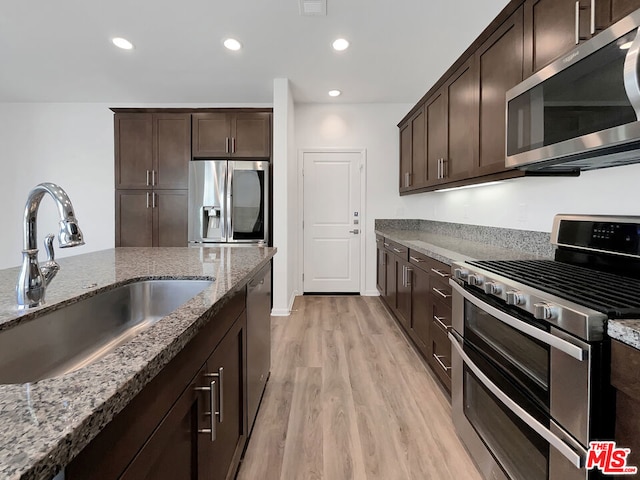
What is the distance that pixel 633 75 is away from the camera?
38.6 inches

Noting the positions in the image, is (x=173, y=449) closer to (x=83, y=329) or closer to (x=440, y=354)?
(x=83, y=329)

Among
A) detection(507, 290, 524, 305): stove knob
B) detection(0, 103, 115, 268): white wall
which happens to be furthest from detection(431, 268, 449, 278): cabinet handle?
detection(0, 103, 115, 268): white wall

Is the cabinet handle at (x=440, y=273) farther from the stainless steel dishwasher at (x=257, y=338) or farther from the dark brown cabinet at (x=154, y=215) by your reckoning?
the dark brown cabinet at (x=154, y=215)

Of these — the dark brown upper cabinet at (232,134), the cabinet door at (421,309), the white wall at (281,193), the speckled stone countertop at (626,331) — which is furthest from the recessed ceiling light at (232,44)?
the speckled stone countertop at (626,331)

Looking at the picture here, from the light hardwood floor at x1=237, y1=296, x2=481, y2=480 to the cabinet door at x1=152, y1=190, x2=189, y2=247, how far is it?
207cm

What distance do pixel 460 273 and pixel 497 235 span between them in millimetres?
1287

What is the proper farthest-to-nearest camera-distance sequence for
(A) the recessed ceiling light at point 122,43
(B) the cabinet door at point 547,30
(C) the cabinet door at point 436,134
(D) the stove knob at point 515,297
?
(A) the recessed ceiling light at point 122,43 → (C) the cabinet door at point 436,134 → (B) the cabinet door at point 547,30 → (D) the stove knob at point 515,297

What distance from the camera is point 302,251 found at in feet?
16.3

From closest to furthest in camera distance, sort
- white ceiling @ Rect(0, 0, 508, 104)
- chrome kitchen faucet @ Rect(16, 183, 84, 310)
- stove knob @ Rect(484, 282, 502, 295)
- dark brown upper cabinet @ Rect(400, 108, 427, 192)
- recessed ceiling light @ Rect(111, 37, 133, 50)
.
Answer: chrome kitchen faucet @ Rect(16, 183, 84, 310) < stove knob @ Rect(484, 282, 502, 295) < white ceiling @ Rect(0, 0, 508, 104) < recessed ceiling light @ Rect(111, 37, 133, 50) < dark brown upper cabinet @ Rect(400, 108, 427, 192)

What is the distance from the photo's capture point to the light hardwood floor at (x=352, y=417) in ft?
5.27

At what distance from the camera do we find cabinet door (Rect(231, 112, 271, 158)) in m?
4.27

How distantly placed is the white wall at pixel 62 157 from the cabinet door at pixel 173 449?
15.6 feet

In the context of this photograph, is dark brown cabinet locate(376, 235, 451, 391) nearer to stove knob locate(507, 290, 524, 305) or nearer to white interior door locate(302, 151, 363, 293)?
stove knob locate(507, 290, 524, 305)

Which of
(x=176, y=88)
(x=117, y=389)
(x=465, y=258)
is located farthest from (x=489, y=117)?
(x=176, y=88)
